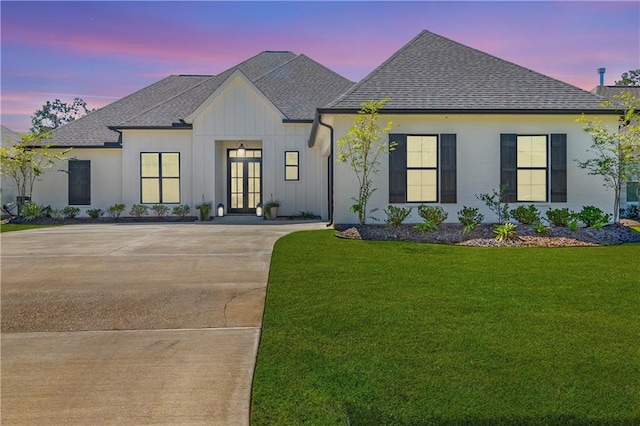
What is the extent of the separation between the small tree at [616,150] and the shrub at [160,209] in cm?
1364

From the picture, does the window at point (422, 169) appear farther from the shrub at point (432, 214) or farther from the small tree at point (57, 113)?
the small tree at point (57, 113)

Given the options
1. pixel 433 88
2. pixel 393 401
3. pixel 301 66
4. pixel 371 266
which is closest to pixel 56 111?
pixel 301 66

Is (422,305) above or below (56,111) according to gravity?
below

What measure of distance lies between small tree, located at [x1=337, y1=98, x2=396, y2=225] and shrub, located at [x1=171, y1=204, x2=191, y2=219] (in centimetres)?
750

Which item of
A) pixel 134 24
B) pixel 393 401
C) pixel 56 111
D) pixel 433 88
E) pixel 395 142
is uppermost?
pixel 56 111

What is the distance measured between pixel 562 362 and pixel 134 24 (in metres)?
14.7

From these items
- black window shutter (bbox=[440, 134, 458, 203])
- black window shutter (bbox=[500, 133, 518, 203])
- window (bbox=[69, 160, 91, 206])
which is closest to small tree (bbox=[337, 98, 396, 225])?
black window shutter (bbox=[440, 134, 458, 203])

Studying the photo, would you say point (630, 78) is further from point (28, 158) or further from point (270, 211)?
point (28, 158)

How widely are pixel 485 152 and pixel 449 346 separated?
374 inches

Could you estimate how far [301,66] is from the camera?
21.0 m

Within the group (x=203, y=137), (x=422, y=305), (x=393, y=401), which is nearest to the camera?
(x=393, y=401)

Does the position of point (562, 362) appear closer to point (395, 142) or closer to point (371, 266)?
point (371, 266)

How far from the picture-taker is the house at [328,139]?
11.9 m

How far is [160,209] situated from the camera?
1678 cm
